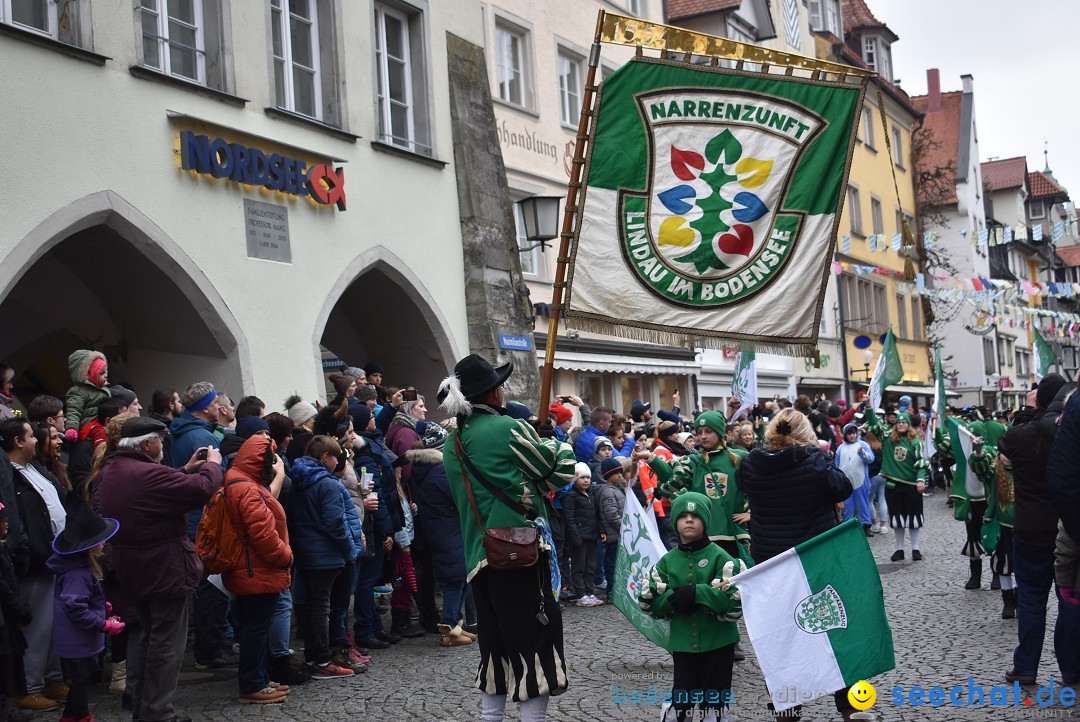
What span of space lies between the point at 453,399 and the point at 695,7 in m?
25.7

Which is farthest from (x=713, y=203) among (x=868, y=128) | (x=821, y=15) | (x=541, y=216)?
(x=868, y=128)

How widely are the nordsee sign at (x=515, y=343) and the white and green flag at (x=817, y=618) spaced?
10.7 metres

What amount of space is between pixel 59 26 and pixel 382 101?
502 centimetres

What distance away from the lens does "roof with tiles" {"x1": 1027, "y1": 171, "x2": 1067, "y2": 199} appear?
250ft

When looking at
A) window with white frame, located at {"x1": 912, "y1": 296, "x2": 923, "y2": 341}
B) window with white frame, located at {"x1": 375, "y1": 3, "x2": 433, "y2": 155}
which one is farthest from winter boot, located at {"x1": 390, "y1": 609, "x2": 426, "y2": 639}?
window with white frame, located at {"x1": 912, "y1": 296, "x2": 923, "y2": 341}

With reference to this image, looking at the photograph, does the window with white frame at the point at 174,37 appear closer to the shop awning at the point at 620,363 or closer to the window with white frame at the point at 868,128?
the shop awning at the point at 620,363

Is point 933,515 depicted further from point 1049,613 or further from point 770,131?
point 770,131

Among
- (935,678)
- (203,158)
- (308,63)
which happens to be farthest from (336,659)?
(308,63)

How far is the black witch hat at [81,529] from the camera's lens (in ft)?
22.7

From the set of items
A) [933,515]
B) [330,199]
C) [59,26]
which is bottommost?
[933,515]

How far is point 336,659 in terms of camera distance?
8.93 metres

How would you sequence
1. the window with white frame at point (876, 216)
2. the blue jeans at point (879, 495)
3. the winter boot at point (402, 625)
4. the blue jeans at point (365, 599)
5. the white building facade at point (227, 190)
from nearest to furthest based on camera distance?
the blue jeans at point (365, 599) → the winter boot at point (402, 625) → the white building facade at point (227, 190) → the blue jeans at point (879, 495) → the window with white frame at point (876, 216)

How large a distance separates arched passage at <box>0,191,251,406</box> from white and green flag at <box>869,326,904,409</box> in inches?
402

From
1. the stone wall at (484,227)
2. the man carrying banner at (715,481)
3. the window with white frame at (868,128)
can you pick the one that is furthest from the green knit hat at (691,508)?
the window with white frame at (868,128)
